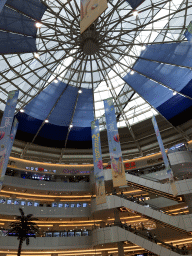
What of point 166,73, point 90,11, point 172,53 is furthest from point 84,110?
point 90,11

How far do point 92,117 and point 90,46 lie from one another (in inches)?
576

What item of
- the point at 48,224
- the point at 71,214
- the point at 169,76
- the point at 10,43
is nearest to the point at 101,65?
the point at 169,76

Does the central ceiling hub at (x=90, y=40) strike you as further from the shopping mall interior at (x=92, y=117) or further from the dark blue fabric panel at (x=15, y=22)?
the dark blue fabric panel at (x=15, y=22)

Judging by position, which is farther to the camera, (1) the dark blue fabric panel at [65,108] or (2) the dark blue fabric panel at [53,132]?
(2) the dark blue fabric panel at [53,132]

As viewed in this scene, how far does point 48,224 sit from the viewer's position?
134ft

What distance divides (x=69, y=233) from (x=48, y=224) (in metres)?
6.89

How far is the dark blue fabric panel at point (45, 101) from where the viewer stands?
35531 mm

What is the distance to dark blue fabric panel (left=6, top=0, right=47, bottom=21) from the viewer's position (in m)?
23.1

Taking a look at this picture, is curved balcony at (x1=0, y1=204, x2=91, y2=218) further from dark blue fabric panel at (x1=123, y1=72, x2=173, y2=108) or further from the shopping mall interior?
dark blue fabric panel at (x1=123, y1=72, x2=173, y2=108)

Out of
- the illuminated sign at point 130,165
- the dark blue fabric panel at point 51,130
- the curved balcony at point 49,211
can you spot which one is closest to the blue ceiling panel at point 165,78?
the illuminated sign at point 130,165

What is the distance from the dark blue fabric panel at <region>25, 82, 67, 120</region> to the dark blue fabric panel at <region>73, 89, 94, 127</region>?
150 inches

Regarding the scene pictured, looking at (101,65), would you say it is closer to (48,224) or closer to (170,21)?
(170,21)

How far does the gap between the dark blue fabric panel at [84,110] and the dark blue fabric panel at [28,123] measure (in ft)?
21.9

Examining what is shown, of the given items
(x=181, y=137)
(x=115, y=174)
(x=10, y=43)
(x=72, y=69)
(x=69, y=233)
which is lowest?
(x=69, y=233)
